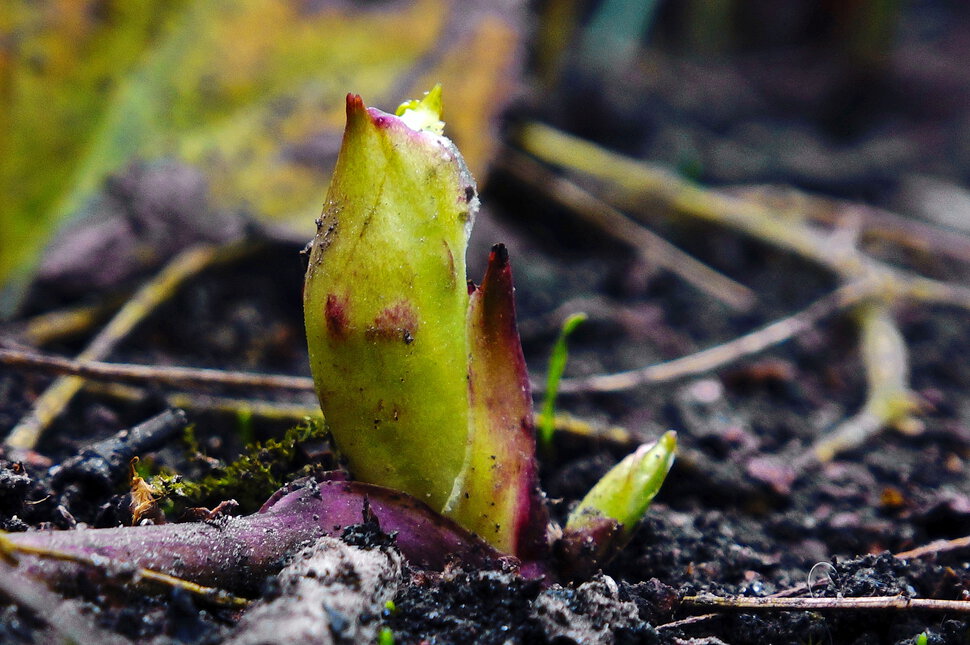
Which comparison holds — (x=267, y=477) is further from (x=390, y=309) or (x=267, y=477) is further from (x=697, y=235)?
(x=697, y=235)

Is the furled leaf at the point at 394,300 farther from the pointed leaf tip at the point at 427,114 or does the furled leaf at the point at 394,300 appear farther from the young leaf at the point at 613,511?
the young leaf at the point at 613,511

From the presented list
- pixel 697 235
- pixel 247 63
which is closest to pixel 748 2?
pixel 697 235

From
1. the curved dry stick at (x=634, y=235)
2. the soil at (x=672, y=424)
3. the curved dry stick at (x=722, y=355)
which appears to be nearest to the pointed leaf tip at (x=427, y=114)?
the soil at (x=672, y=424)

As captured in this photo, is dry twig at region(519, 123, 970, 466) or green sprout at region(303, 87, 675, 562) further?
dry twig at region(519, 123, 970, 466)

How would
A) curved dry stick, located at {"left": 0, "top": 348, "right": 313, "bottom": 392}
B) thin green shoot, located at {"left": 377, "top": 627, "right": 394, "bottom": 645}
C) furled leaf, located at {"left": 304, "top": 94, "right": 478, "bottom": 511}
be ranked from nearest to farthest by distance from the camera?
thin green shoot, located at {"left": 377, "top": 627, "right": 394, "bottom": 645} < furled leaf, located at {"left": 304, "top": 94, "right": 478, "bottom": 511} < curved dry stick, located at {"left": 0, "top": 348, "right": 313, "bottom": 392}

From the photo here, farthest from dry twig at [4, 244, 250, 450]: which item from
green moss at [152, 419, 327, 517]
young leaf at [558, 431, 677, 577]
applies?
young leaf at [558, 431, 677, 577]

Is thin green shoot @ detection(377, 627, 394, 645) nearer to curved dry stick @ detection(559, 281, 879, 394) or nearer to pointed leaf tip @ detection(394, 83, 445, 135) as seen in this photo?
pointed leaf tip @ detection(394, 83, 445, 135)
